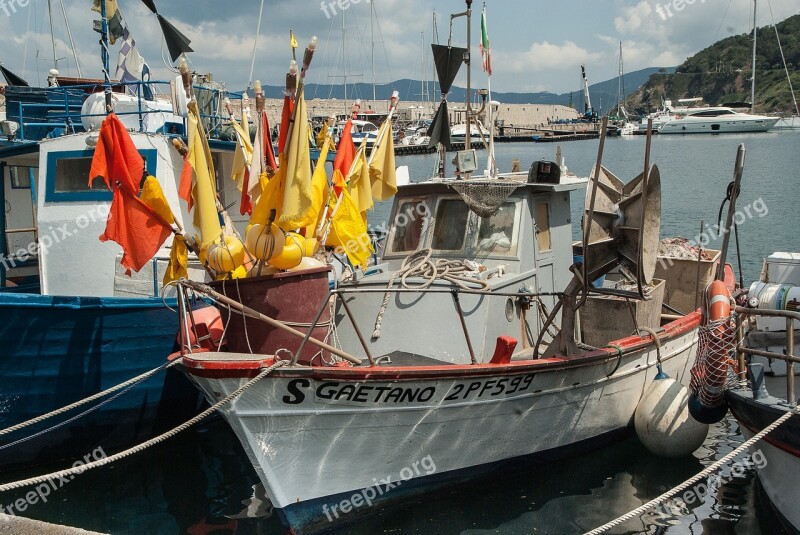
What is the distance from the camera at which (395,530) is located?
8086 mm

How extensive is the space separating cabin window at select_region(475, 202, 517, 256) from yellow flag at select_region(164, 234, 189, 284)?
11.7 ft

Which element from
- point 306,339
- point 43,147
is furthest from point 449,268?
point 43,147

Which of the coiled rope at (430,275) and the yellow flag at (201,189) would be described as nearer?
the yellow flag at (201,189)

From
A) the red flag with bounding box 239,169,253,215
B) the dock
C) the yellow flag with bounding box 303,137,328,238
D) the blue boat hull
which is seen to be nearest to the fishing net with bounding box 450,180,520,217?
the yellow flag with bounding box 303,137,328,238

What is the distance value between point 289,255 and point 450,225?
286 centimetres

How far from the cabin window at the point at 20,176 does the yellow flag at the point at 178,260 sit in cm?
740

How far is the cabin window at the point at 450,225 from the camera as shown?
31.8 feet

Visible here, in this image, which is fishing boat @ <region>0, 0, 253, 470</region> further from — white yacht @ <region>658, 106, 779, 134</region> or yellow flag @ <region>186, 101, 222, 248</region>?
white yacht @ <region>658, 106, 779, 134</region>

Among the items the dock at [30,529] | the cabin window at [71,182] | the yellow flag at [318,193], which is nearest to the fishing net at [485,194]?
the yellow flag at [318,193]

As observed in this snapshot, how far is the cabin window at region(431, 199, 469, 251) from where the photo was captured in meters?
9.69

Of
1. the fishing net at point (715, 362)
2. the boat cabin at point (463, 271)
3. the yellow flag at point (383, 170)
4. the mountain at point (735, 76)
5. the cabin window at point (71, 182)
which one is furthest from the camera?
the mountain at point (735, 76)

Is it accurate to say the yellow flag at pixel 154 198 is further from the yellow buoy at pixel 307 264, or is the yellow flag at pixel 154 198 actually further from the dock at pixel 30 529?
the dock at pixel 30 529

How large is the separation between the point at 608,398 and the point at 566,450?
0.83 m

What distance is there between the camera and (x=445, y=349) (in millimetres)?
8562
